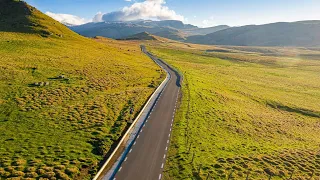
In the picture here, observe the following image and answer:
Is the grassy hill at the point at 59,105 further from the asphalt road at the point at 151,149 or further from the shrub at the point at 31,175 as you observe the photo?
the asphalt road at the point at 151,149

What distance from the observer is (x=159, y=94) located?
219ft

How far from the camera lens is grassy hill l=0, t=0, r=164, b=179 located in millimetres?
30203

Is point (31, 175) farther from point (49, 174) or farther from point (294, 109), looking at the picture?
point (294, 109)

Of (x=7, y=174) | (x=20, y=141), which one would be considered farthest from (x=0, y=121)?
(x=7, y=174)

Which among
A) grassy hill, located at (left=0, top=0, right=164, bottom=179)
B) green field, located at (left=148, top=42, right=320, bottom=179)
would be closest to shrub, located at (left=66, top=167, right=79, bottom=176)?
grassy hill, located at (left=0, top=0, right=164, bottom=179)

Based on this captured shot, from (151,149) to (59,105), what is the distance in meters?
23.5

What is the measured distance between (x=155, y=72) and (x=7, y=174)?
247ft

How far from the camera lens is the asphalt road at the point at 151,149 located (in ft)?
94.5

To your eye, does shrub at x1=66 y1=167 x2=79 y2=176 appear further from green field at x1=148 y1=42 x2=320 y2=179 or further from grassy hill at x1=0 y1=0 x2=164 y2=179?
green field at x1=148 y1=42 x2=320 y2=179

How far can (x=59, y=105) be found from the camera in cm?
4903

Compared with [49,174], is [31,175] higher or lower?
higher

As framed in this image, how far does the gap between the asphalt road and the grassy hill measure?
3528 millimetres

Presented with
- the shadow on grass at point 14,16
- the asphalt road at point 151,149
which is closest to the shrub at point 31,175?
the asphalt road at point 151,149

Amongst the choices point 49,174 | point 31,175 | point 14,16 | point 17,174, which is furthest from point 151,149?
point 14,16
